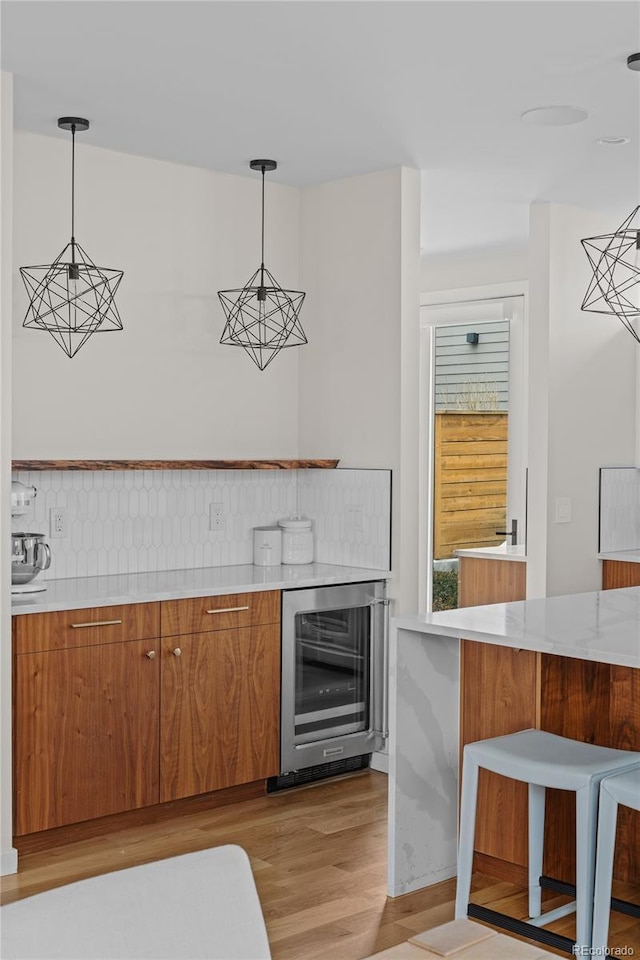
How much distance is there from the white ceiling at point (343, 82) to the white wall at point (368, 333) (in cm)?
17

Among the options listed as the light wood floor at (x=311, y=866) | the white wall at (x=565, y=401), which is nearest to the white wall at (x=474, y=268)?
the white wall at (x=565, y=401)

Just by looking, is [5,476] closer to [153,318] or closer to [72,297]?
[72,297]

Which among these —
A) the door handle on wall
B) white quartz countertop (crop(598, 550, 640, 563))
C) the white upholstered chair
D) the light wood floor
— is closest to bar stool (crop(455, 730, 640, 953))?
the light wood floor

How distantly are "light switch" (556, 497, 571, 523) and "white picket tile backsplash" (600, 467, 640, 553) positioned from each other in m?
0.27

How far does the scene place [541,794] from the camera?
2.95 meters

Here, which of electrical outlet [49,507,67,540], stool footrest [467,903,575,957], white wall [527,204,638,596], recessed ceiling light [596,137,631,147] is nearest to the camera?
stool footrest [467,903,575,957]

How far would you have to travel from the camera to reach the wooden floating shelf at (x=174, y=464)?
383cm

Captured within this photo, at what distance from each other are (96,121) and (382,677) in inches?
97.5

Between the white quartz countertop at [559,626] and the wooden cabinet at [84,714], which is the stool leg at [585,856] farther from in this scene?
the wooden cabinet at [84,714]

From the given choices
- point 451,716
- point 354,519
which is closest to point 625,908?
point 451,716

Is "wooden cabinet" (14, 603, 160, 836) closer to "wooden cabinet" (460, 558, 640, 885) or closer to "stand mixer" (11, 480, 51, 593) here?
"stand mixer" (11, 480, 51, 593)

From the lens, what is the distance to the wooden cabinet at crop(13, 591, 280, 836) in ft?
11.4

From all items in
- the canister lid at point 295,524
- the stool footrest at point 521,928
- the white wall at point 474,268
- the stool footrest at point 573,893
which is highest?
the white wall at point 474,268

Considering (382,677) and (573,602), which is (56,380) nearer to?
(382,677)
